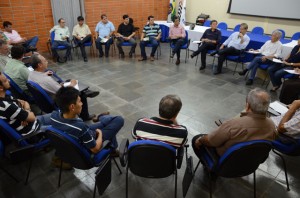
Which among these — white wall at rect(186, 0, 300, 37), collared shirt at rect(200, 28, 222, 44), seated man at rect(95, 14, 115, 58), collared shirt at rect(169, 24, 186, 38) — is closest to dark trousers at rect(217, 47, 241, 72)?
collared shirt at rect(200, 28, 222, 44)

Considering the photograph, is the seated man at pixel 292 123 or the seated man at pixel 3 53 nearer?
the seated man at pixel 292 123

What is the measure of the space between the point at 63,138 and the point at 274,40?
480cm

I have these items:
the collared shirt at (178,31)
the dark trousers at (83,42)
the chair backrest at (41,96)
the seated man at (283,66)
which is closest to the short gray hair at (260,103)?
the chair backrest at (41,96)

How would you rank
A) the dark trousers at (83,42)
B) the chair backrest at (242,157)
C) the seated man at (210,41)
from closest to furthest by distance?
the chair backrest at (242,157) → the seated man at (210,41) → the dark trousers at (83,42)

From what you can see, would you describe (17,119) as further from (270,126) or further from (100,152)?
(270,126)

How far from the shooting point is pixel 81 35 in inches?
250

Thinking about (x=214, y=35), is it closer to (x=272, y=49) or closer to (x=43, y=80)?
(x=272, y=49)

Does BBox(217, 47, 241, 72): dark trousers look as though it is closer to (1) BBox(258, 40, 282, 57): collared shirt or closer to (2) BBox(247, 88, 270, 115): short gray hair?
(1) BBox(258, 40, 282, 57): collared shirt

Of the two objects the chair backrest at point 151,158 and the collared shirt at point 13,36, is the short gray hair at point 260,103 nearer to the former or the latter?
the chair backrest at point 151,158

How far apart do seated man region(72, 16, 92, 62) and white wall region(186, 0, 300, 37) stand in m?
4.80

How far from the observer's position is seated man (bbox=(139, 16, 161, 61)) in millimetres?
6242

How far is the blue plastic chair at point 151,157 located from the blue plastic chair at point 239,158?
0.31 m

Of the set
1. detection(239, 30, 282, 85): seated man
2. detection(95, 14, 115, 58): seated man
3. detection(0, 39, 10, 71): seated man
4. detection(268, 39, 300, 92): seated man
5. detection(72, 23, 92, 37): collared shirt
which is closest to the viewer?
detection(0, 39, 10, 71): seated man

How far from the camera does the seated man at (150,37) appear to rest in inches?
246
